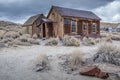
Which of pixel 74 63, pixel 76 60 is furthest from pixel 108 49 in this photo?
pixel 74 63

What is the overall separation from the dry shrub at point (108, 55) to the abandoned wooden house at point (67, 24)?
1264 cm

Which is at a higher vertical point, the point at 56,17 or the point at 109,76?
the point at 56,17

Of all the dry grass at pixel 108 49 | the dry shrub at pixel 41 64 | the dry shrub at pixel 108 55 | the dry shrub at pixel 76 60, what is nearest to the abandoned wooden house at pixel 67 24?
the dry grass at pixel 108 49

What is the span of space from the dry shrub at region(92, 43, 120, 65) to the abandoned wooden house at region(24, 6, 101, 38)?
41.5ft

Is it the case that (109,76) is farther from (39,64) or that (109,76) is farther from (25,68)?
(25,68)

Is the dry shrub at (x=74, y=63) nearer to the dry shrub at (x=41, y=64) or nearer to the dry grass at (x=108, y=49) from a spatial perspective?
the dry shrub at (x=41, y=64)

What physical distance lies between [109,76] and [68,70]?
58.9 inches

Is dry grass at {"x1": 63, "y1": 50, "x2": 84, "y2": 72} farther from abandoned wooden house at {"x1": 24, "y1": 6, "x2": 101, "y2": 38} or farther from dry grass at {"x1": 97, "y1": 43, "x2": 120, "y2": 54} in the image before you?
abandoned wooden house at {"x1": 24, "y1": 6, "x2": 101, "y2": 38}

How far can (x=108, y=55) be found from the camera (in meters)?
7.68

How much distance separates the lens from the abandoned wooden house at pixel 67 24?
68.1 ft

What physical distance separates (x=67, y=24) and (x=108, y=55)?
13.4 meters

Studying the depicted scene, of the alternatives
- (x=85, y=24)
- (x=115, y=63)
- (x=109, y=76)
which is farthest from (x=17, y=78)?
(x=85, y=24)

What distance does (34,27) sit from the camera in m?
27.3

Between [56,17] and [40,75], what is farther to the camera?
[56,17]
